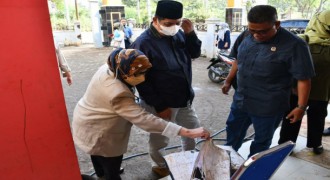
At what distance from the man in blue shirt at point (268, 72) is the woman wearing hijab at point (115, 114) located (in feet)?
2.32

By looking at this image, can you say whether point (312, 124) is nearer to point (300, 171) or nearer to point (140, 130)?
point (300, 171)

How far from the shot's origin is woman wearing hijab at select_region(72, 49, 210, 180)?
1704mm

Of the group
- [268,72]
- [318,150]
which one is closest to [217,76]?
[318,150]

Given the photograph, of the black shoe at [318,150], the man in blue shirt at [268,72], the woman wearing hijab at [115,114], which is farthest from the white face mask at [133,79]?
the black shoe at [318,150]

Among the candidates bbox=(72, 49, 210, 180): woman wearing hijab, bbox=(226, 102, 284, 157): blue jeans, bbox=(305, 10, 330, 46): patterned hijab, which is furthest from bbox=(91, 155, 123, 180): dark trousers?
bbox=(305, 10, 330, 46): patterned hijab

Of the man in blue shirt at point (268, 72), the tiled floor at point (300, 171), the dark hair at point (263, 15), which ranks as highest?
the dark hair at point (263, 15)

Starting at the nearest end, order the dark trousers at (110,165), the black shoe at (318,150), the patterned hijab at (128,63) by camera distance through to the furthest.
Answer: the patterned hijab at (128,63), the dark trousers at (110,165), the black shoe at (318,150)

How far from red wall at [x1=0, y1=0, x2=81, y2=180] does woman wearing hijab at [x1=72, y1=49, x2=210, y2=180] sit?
16.1 inches

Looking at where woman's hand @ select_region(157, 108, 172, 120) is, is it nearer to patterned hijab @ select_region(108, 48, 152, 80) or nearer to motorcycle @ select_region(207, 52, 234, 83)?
patterned hijab @ select_region(108, 48, 152, 80)

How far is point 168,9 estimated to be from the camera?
2090 millimetres

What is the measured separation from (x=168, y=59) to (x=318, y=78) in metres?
1.46

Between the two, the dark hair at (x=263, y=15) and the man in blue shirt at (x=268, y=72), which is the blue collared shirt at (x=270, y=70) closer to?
the man in blue shirt at (x=268, y=72)

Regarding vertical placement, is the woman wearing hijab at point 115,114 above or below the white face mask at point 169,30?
below

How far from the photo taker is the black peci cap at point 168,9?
6.84 ft
